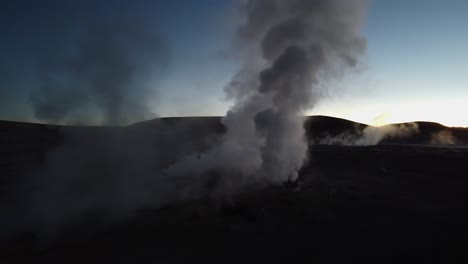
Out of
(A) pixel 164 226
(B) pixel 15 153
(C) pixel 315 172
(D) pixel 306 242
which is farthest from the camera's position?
(B) pixel 15 153

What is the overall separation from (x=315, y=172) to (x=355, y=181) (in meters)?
3.61

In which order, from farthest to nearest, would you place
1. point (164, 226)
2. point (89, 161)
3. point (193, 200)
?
point (89, 161) → point (193, 200) → point (164, 226)

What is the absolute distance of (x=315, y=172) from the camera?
20453 millimetres

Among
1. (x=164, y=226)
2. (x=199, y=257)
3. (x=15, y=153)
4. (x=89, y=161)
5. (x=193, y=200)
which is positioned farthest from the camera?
(x=15, y=153)

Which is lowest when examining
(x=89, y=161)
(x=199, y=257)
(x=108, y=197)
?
(x=199, y=257)

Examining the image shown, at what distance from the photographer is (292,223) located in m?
10.0

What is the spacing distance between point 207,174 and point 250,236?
27.9 feet

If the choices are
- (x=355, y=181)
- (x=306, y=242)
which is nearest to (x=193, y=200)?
(x=306, y=242)

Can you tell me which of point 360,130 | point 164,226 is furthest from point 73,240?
point 360,130

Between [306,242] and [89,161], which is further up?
[89,161]

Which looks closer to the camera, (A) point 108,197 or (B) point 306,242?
(B) point 306,242

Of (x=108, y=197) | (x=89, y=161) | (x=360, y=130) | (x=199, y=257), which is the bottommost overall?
(x=199, y=257)

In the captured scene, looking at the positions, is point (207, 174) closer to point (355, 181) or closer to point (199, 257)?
point (355, 181)

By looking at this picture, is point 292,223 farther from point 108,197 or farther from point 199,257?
point 108,197
